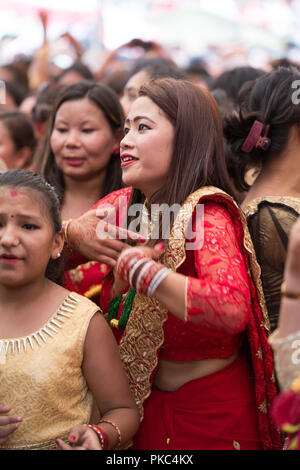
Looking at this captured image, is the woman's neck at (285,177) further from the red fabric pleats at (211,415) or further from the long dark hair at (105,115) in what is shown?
the long dark hair at (105,115)

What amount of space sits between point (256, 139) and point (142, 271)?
2.98 feet

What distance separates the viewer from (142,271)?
1.78 meters

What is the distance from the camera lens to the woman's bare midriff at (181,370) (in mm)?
2139

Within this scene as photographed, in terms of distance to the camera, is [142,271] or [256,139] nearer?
[142,271]

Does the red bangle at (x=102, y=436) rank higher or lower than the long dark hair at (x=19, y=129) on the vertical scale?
lower

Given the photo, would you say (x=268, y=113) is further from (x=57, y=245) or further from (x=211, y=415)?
(x=211, y=415)

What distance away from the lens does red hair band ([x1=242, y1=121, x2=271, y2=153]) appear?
7.91 feet

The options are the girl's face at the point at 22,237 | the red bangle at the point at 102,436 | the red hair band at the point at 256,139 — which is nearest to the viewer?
the red bangle at the point at 102,436

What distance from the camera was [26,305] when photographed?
2.10 meters

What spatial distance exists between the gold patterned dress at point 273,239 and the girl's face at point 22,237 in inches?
30.6

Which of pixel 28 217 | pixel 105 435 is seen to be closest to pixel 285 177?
pixel 28 217

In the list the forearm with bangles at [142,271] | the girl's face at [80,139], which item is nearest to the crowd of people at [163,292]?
the forearm with bangles at [142,271]

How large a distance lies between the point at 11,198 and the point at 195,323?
780 mm
